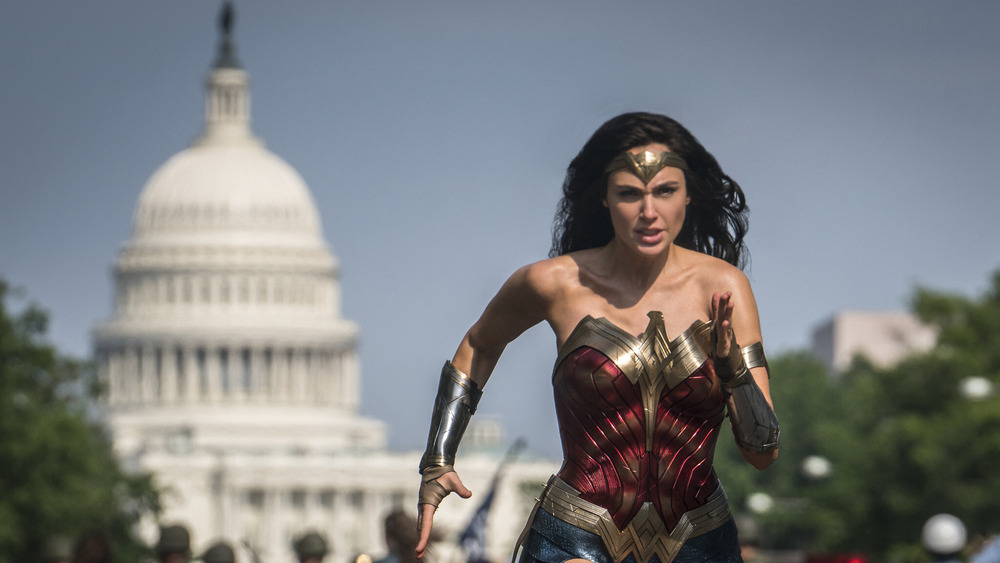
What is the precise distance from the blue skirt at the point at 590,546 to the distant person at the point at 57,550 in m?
8.50

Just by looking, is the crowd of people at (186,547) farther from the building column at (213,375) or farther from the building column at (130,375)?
the building column at (213,375)

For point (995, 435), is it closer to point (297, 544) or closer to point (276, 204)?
point (297, 544)

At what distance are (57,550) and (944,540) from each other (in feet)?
18.4

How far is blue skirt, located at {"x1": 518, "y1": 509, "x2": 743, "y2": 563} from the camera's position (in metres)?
7.70

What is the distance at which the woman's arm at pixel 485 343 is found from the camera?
8.07 metres

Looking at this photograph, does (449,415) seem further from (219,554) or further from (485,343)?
(219,554)

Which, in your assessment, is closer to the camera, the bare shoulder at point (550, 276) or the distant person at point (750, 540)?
the bare shoulder at point (550, 276)

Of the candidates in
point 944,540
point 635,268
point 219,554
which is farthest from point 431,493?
point 219,554

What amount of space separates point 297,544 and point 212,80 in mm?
177882

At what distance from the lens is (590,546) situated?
770 centimetres

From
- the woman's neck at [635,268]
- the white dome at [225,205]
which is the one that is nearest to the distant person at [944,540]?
the woman's neck at [635,268]

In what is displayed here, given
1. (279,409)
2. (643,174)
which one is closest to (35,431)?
(643,174)

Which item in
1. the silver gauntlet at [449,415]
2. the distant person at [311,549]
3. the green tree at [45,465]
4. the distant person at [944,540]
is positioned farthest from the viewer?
the green tree at [45,465]

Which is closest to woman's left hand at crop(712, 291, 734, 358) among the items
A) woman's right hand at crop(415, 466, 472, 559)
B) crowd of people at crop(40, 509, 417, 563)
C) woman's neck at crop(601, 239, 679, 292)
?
woman's neck at crop(601, 239, 679, 292)
